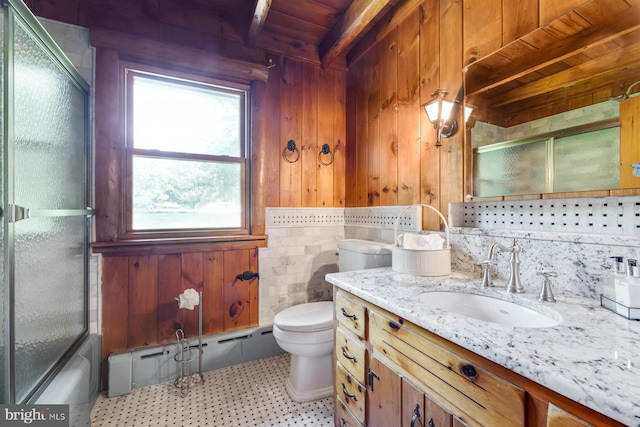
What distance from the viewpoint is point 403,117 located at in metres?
1.86

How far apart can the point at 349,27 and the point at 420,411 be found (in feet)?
7.15

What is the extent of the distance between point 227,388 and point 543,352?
174cm

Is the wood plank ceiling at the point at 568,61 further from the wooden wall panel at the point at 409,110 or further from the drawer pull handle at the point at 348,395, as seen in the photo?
the drawer pull handle at the point at 348,395

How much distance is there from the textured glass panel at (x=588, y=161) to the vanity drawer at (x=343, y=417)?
1272mm

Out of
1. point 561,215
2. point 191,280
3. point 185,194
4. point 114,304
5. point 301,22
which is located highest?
point 301,22

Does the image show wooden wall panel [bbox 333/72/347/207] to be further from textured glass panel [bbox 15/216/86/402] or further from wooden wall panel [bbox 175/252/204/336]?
textured glass panel [bbox 15/216/86/402]

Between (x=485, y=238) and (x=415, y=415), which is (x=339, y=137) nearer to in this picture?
(x=485, y=238)

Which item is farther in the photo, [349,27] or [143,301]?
[349,27]

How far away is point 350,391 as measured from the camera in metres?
1.20

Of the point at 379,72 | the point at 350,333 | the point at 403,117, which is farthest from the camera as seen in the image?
the point at 379,72

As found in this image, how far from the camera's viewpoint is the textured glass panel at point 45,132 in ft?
3.42

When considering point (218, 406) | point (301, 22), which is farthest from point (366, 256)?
point (301, 22)

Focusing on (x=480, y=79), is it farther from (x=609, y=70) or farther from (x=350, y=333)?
(x=350, y=333)

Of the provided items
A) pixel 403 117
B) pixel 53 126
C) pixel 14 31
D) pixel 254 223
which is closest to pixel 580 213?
pixel 403 117
